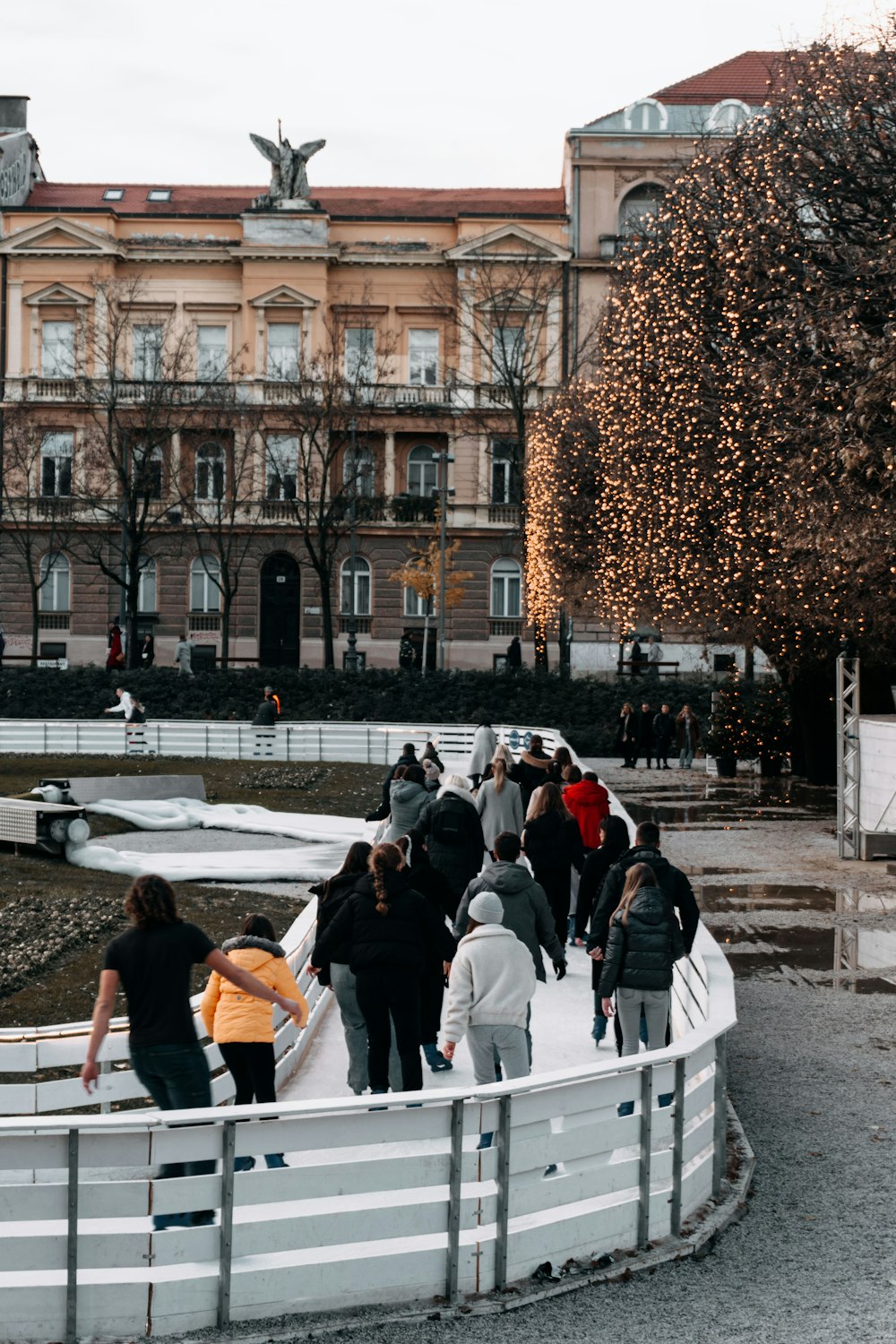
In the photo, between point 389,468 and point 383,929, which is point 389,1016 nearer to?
point 383,929

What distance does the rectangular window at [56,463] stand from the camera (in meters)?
55.8

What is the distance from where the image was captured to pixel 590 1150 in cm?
729

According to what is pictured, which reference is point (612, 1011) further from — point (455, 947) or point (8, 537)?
point (8, 537)

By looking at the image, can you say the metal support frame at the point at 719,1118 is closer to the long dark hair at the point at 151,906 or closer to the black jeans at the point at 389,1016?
the black jeans at the point at 389,1016

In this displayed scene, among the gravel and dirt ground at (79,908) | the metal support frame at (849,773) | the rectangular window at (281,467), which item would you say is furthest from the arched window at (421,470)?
the metal support frame at (849,773)

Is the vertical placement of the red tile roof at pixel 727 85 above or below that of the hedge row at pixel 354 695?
above

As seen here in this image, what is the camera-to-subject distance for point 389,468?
6047cm

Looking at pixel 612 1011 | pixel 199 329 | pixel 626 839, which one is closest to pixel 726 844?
pixel 626 839

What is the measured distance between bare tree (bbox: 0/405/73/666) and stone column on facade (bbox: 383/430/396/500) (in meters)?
11.3

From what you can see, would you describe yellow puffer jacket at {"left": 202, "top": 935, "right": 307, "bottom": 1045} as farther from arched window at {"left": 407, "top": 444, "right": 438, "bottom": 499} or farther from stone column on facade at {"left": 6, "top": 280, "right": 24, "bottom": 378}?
stone column on facade at {"left": 6, "top": 280, "right": 24, "bottom": 378}

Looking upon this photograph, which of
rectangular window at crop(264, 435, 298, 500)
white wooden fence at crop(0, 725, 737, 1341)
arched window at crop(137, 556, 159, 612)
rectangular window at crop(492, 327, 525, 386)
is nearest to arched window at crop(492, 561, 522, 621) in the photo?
rectangular window at crop(492, 327, 525, 386)

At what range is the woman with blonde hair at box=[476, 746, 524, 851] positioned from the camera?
51.5 ft

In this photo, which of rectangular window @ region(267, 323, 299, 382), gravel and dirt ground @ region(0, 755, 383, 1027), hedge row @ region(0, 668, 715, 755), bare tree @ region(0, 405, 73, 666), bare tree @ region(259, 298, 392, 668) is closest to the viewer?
gravel and dirt ground @ region(0, 755, 383, 1027)

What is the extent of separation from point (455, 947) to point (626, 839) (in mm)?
3555
